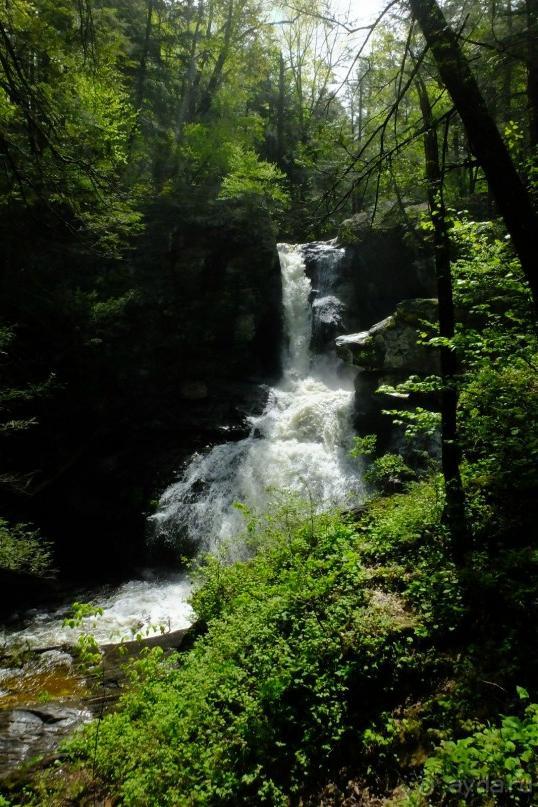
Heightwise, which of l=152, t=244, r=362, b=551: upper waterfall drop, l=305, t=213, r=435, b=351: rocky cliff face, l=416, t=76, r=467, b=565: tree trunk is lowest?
l=152, t=244, r=362, b=551: upper waterfall drop

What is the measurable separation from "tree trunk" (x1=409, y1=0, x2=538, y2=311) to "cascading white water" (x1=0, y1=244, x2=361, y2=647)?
22.3 ft

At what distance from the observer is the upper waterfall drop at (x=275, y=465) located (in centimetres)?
1130

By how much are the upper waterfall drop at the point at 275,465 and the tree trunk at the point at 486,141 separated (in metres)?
7.03

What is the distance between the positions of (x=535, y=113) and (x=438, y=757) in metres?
8.06

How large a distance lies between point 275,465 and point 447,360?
7735mm

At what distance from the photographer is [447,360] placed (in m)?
5.34

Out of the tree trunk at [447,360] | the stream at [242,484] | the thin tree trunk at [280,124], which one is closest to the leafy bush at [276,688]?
the tree trunk at [447,360]

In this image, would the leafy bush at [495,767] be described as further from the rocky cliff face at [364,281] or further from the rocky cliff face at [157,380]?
the rocky cliff face at [364,281]

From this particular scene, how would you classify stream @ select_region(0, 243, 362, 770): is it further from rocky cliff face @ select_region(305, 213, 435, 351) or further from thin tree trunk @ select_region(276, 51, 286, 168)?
thin tree trunk @ select_region(276, 51, 286, 168)

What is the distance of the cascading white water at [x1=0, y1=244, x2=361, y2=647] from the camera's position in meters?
8.70

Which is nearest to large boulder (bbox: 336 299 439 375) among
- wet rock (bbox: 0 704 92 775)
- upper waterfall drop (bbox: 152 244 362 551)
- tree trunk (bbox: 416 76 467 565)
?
upper waterfall drop (bbox: 152 244 362 551)

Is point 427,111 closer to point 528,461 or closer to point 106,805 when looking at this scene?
point 528,461

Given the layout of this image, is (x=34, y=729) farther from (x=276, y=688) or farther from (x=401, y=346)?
(x=401, y=346)

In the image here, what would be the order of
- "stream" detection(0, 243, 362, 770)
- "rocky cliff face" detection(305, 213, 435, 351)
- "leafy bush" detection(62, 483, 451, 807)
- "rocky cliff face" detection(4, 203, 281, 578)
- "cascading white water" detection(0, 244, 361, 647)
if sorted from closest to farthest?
"leafy bush" detection(62, 483, 451, 807) < "stream" detection(0, 243, 362, 770) < "cascading white water" detection(0, 244, 361, 647) < "rocky cliff face" detection(4, 203, 281, 578) < "rocky cliff face" detection(305, 213, 435, 351)
